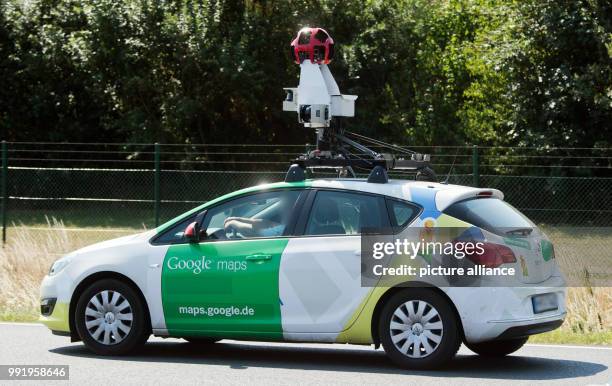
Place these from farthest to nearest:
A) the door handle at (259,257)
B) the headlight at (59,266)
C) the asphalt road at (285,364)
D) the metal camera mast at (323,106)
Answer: the metal camera mast at (323,106), the headlight at (59,266), the door handle at (259,257), the asphalt road at (285,364)

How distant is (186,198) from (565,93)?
10568 millimetres

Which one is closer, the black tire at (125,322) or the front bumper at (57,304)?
the black tire at (125,322)

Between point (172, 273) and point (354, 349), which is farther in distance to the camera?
point (354, 349)

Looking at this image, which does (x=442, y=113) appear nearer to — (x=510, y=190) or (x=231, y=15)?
(x=231, y=15)

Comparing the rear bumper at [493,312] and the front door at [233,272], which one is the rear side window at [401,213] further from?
the front door at [233,272]

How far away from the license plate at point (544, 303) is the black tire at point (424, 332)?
0.66 m

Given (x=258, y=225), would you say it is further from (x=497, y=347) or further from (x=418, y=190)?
(x=497, y=347)

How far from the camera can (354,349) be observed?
1071 cm

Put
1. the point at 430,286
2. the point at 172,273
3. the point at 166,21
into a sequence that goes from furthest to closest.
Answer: the point at 166,21 → the point at 172,273 → the point at 430,286

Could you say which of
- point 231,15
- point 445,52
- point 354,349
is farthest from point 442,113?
point 354,349

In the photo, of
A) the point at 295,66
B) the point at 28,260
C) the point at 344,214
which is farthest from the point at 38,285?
the point at 295,66

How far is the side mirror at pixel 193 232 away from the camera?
9828 millimetres

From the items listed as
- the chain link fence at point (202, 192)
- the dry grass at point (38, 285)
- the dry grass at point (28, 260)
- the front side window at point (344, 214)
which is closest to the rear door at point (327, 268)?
the front side window at point (344, 214)

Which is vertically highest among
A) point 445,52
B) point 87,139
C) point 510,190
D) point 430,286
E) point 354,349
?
point 445,52
